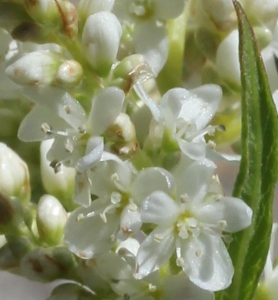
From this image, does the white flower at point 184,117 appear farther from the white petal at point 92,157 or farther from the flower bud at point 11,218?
the flower bud at point 11,218

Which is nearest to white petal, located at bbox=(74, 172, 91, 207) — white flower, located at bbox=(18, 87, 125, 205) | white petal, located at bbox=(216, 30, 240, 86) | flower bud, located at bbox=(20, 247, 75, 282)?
white flower, located at bbox=(18, 87, 125, 205)


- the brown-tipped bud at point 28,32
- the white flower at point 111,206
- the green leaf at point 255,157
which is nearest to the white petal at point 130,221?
the white flower at point 111,206

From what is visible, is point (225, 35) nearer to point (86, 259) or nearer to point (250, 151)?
point (250, 151)

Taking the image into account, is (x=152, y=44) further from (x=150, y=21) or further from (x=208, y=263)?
(x=208, y=263)

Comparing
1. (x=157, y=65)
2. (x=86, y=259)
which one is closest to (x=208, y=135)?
(x=157, y=65)

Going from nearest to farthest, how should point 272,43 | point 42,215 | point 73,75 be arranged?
point 73,75 < point 42,215 < point 272,43

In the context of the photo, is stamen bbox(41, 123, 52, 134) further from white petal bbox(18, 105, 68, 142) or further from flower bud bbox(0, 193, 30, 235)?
flower bud bbox(0, 193, 30, 235)
